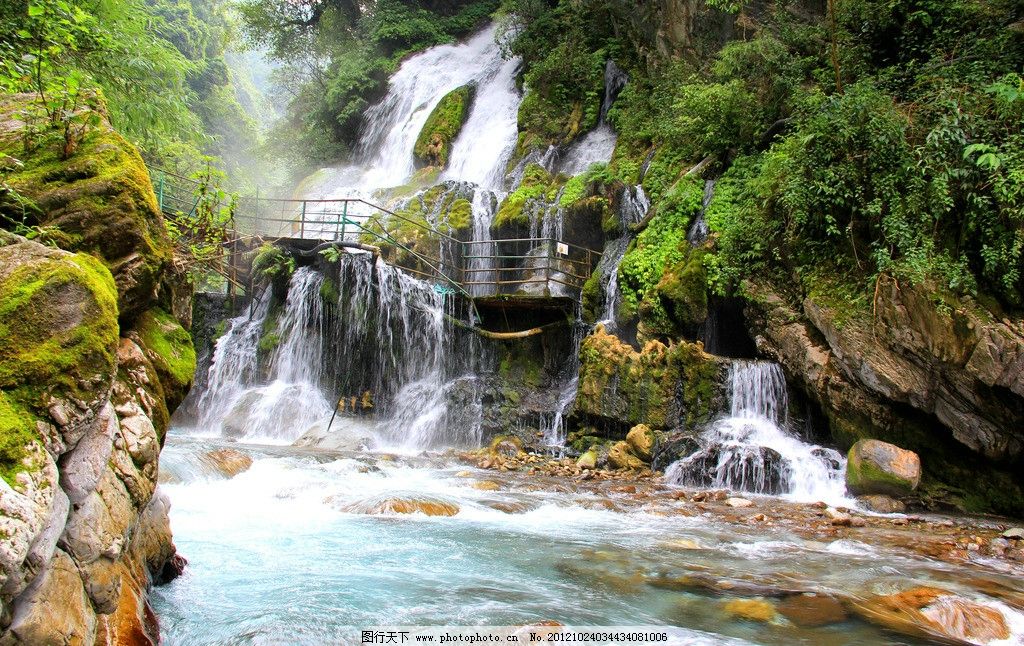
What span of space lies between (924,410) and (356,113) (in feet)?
80.3

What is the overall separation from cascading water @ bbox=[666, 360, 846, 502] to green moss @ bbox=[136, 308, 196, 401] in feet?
23.6

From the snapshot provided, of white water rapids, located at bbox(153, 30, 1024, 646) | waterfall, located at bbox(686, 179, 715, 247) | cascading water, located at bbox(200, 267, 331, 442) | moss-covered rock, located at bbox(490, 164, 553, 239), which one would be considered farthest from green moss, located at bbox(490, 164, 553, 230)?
cascading water, located at bbox(200, 267, 331, 442)

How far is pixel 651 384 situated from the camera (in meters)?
10.8

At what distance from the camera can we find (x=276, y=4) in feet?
97.3

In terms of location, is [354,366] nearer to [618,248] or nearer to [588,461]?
[618,248]

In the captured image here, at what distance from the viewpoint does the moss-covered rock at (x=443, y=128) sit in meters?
22.0

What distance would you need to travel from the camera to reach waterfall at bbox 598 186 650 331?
42.1ft

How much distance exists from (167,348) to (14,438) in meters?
2.02

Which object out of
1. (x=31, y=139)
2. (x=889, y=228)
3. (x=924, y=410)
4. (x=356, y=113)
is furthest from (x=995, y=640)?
(x=356, y=113)

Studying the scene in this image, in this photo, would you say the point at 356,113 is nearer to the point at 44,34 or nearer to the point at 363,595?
the point at 44,34

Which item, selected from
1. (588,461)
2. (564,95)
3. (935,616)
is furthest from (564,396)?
(564,95)

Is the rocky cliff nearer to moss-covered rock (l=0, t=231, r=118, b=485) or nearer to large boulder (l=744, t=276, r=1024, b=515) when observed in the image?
moss-covered rock (l=0, t=231, r=118, b=485)

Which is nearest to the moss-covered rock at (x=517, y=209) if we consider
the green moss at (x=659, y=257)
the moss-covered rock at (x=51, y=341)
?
the green moss at (x=659, y=257)

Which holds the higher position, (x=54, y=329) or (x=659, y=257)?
(x=659, y=257)
